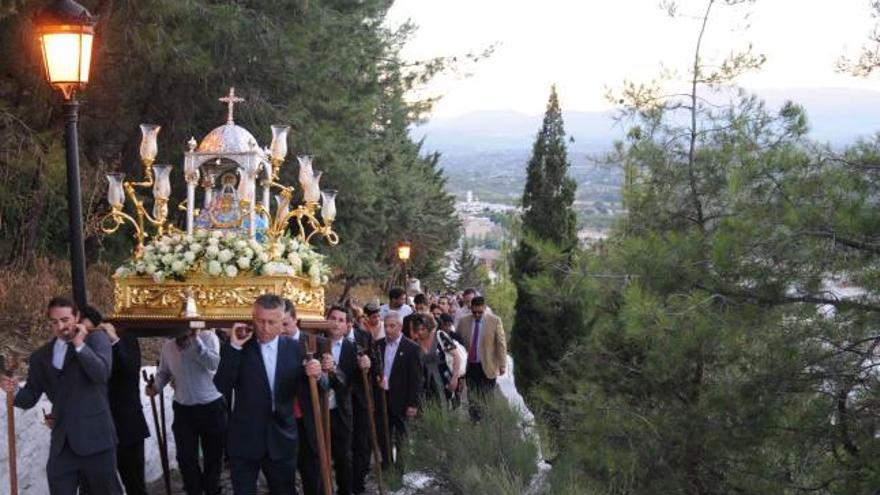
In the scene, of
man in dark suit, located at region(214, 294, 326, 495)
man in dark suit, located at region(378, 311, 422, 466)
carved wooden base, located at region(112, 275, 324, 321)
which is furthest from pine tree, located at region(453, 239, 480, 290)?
man in dark suit, located at region(214, 294, 326, 495)

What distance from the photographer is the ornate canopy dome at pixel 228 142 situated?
36.0ft

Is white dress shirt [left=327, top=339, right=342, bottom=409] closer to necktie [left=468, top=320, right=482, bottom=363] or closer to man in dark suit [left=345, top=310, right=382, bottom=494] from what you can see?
man in dark suit [left=345, top=310, right=382, bottom=494]

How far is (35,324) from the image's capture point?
14125mm

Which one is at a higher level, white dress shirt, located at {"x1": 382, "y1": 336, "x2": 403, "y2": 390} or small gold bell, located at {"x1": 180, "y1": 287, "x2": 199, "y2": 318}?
small gold bell, located at {"x1": 180, "y1": 287, "x2": 199, "y2": 318}

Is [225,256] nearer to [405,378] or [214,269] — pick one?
[214,269]

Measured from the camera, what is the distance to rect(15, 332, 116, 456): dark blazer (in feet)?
26.0

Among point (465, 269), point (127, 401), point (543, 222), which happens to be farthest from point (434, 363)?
point (465, 269)

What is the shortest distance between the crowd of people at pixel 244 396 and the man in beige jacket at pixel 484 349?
1349 millimetres

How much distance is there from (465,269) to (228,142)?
5711cm

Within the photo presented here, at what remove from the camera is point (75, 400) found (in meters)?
7.99

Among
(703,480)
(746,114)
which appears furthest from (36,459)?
(746,114)

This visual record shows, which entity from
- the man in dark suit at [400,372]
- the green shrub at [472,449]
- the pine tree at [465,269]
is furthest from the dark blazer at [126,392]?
the pine tree at [465,269]

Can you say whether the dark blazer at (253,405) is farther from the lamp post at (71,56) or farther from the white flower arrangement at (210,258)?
the white flower arrangement at (210,258)

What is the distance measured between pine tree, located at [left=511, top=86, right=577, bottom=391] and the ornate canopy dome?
745cm
